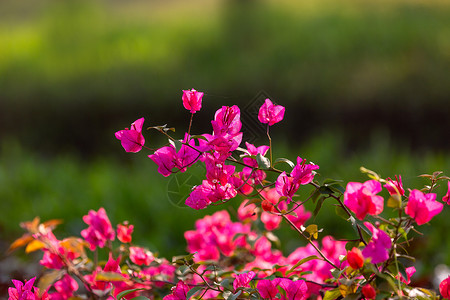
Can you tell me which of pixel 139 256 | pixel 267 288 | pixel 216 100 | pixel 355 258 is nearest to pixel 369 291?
pixel 355 258

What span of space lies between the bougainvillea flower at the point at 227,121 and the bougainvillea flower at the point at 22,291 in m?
0.43

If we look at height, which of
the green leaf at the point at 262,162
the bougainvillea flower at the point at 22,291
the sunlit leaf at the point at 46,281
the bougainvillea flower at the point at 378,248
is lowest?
the sunlit leaf at the point at 46,281

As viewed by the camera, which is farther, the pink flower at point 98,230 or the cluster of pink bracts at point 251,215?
the pink flower at point 98,230

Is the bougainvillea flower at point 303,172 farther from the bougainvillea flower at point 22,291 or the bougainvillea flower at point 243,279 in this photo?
the bougainvillea flower at point 22,291

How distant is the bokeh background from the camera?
2947mm

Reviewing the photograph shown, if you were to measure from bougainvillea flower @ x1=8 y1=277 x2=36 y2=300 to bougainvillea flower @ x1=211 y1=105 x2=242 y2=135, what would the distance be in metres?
0.43

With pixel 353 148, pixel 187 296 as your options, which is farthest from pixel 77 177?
pixel 187 296

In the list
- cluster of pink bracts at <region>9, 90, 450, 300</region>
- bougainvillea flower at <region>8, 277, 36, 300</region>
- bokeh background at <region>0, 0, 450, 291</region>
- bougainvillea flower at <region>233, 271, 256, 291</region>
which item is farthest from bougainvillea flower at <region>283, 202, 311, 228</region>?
bokeh background at <region>0, 0, 450, 291</region>

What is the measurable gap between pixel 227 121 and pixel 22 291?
0.49 meters

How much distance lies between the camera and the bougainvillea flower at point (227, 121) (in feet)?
3.18

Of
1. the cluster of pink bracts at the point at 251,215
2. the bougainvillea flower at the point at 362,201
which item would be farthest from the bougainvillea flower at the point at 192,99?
the bougainvillea flower at the point at 362,201

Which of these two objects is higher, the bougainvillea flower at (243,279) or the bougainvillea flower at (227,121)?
the bougainvillea flower at (227,121)

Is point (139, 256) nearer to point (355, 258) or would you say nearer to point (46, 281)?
point (46, 281)

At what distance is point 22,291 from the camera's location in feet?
3.44
